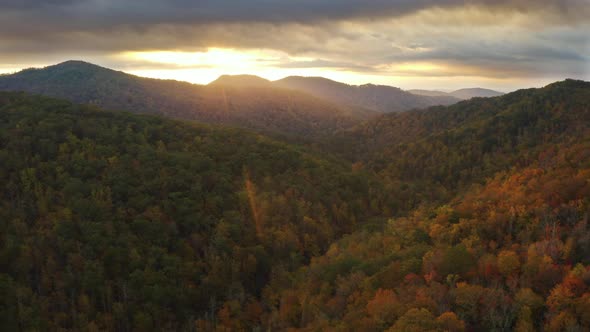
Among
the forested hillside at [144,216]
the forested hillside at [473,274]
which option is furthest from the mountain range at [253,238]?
the forested hillside at [144,216]

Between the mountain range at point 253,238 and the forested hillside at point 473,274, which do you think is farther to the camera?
the mountain range at point 253,238

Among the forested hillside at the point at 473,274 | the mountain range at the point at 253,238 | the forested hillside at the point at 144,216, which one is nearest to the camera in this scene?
the forested hillside at the point at 473,274

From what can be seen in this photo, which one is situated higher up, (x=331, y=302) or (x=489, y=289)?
(x=489, y=289)

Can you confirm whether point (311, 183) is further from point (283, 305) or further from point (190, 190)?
point (283, 305)

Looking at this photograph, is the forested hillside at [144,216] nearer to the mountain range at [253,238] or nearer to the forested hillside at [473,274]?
the mountain range at [253,238]

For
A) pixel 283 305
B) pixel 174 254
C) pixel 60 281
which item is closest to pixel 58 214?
pixel 60 281

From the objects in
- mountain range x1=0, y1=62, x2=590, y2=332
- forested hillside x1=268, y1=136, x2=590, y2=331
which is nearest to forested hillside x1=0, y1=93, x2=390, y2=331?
mountain range x1=0, y1=62, x2=590, y2=332

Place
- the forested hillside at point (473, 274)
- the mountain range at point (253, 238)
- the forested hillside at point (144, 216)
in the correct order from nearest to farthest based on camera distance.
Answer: the forested hillside at point (473, 274) < the mountain range at point (253, 238) < the forested hillside at point (144, 216)

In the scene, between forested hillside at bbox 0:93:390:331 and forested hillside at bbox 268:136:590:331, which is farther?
forested hillside at bbox 0:93:390:331

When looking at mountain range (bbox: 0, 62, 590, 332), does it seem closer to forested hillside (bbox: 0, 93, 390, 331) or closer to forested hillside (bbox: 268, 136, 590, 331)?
forested hillside (bbox: 268, 136, 590, 331)
